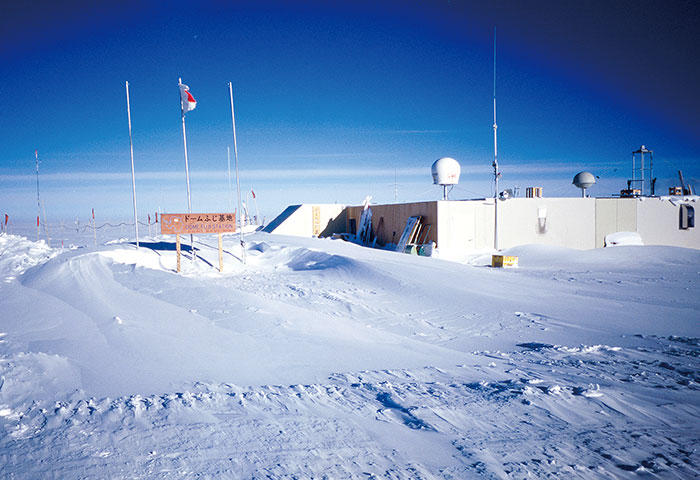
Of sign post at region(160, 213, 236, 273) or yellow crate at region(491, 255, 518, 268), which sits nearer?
sign post at region(160, 213, 236, 273)

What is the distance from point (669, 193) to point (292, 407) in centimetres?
2891

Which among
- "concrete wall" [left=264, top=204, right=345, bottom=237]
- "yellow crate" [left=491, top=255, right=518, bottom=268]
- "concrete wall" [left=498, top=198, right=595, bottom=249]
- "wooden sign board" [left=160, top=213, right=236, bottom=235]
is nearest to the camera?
"wooden sign board" [left=160, top=213, right=236, bottom=235]

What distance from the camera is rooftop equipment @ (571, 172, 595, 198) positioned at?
25.5 meters

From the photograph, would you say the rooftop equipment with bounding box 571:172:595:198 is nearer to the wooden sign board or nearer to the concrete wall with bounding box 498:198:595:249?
the concrete wall with bounding box 498:198:595:249

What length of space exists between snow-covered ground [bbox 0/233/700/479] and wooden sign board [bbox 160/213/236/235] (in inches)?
121

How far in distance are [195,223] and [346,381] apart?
34.5 ft

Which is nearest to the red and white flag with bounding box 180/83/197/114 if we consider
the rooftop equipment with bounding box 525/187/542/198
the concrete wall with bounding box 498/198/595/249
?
the concrete wall with bounding box 498/198/595/249

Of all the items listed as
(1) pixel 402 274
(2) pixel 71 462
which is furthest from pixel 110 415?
(1) pixel 402 274

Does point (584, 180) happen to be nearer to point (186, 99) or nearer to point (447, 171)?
point (447, 171)

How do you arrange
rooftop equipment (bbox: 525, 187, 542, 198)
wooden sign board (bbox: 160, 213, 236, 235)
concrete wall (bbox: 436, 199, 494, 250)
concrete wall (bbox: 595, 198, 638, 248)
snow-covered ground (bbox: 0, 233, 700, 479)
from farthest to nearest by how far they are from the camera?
concrete wall (bbox: 595, 198, 638, 248)
rooftop equipment (bbox: 525, 187, 542, 198)
concrete wall (bbox: 436, 199, 494, 250)
wooden sign board (bbox: 160, 213, 236, 235)
snow-covered ground (bbox: 0, 233, 700, 479)

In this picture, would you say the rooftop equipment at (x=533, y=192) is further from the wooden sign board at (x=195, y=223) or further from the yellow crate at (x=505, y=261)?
the wooden sign board at (x=195, y=223)

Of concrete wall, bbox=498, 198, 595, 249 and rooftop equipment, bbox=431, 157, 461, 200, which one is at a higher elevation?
rooftop equipment, bbox=431, 157, 461, 200

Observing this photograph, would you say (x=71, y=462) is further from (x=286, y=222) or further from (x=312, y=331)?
(x=286, y=222)

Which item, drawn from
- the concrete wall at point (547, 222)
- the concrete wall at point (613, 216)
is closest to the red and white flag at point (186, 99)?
the concrete wall at point (547, 222)
